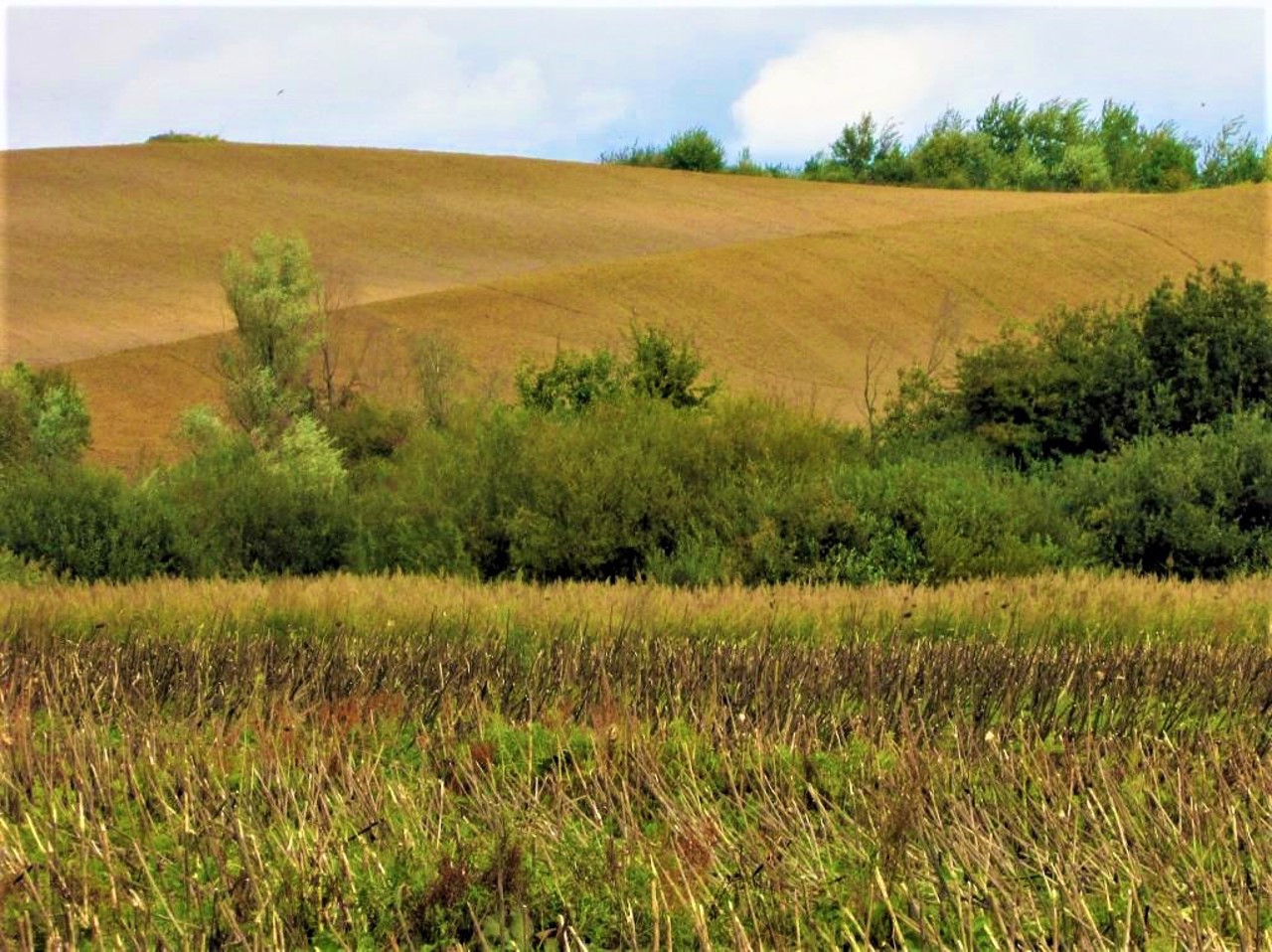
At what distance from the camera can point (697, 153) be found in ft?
273

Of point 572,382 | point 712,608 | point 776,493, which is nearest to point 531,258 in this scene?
point 572,382

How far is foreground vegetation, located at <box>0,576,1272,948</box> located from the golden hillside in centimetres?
2424

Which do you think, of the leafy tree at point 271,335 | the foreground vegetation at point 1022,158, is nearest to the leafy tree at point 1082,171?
the foreground vegetation at point 1022,158

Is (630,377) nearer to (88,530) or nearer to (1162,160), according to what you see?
(88,530)

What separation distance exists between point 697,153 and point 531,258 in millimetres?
29140

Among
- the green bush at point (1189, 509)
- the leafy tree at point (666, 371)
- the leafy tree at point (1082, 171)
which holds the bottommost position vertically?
the green bush at point (1189, 509)

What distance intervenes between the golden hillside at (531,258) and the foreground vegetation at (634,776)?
24.2 meters

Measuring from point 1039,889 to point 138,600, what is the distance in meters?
9.12

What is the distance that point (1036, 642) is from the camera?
38.5ft

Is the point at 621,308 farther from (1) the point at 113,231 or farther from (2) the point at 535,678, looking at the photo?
(2) the point at 535,678

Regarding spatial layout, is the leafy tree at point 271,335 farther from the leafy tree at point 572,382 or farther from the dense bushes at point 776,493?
the leafy tree at point 572,382

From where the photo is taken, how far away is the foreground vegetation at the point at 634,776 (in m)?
5.88

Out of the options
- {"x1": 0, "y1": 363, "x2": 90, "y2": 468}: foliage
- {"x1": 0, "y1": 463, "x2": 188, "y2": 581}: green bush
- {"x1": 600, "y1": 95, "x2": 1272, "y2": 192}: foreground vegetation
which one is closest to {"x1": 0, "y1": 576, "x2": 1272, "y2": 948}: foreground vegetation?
{"x1": 0, "y1": 463, "x2": 188, "y2": 581}: green bush

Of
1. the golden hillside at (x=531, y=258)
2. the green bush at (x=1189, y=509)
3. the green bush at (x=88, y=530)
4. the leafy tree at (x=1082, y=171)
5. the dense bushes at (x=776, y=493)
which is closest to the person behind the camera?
the dense bushes at (x=776, y=493)
